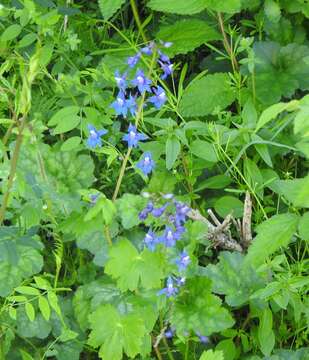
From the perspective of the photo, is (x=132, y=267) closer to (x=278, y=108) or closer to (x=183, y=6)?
(x=278, y=108)

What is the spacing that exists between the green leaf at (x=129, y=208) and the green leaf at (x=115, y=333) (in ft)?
0.76

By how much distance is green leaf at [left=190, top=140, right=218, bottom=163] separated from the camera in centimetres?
212

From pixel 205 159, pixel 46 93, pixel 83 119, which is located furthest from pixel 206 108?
pixel 46 93

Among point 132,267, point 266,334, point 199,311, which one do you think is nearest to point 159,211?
point 132,267

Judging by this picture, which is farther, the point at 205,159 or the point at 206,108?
the point at 206,108

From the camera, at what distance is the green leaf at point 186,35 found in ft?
7.92

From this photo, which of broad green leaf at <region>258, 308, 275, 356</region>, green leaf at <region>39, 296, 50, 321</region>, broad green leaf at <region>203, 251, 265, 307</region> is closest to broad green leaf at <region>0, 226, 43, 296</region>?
green leaf at <region>39, 296, 50, 321</region>

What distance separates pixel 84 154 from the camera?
2369 mm

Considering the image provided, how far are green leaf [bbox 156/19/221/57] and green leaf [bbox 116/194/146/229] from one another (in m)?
0.68

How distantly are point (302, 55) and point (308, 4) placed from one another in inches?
6.9

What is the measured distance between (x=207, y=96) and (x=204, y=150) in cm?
32

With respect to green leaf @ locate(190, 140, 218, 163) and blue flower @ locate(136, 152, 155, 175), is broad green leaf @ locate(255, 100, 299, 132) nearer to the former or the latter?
blue flower @ locate(136, 152, 155, 175)

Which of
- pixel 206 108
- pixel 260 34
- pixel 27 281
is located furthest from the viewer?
pixel 260 34

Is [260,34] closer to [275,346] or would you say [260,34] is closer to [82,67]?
[82,67]
